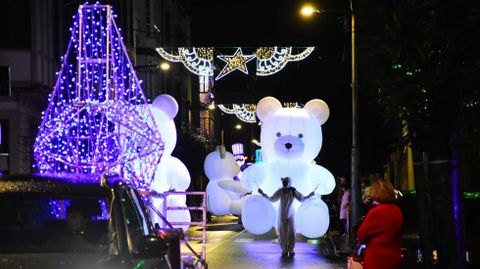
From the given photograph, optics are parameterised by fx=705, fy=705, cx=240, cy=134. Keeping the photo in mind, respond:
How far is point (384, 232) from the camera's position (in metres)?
7.43

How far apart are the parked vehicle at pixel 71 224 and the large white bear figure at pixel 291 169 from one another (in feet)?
46.0

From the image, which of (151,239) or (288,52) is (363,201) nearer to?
(288,52)

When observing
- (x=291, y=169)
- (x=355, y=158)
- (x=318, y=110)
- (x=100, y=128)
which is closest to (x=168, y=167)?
(x=100, y=128)

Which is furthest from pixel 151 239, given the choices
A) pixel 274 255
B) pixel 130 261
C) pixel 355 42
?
pixel 355 42

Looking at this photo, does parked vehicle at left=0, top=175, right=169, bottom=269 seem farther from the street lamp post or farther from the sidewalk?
the street lamp post

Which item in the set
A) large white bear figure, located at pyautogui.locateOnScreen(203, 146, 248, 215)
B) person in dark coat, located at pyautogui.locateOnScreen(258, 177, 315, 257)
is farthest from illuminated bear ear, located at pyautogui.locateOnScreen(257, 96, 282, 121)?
large white bear figure, located at pyautogui.locateOnScreen(203, 146, 248, 215)

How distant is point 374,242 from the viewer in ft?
24.6

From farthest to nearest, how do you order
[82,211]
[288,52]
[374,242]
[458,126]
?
[288,52] < [374,242] < [458,126] < [82,211]

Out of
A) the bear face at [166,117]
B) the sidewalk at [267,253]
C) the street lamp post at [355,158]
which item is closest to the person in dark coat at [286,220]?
the sidewalk at [267,253]

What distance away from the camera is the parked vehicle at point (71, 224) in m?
5.10

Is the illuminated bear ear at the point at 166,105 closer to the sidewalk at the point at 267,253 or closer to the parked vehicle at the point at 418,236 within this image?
the sidewalk at the point at 267,253

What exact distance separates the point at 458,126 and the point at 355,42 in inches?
440

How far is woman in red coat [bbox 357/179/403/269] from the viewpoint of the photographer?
7.40 metres

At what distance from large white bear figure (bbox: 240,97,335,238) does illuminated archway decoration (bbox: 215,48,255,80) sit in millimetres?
4389
